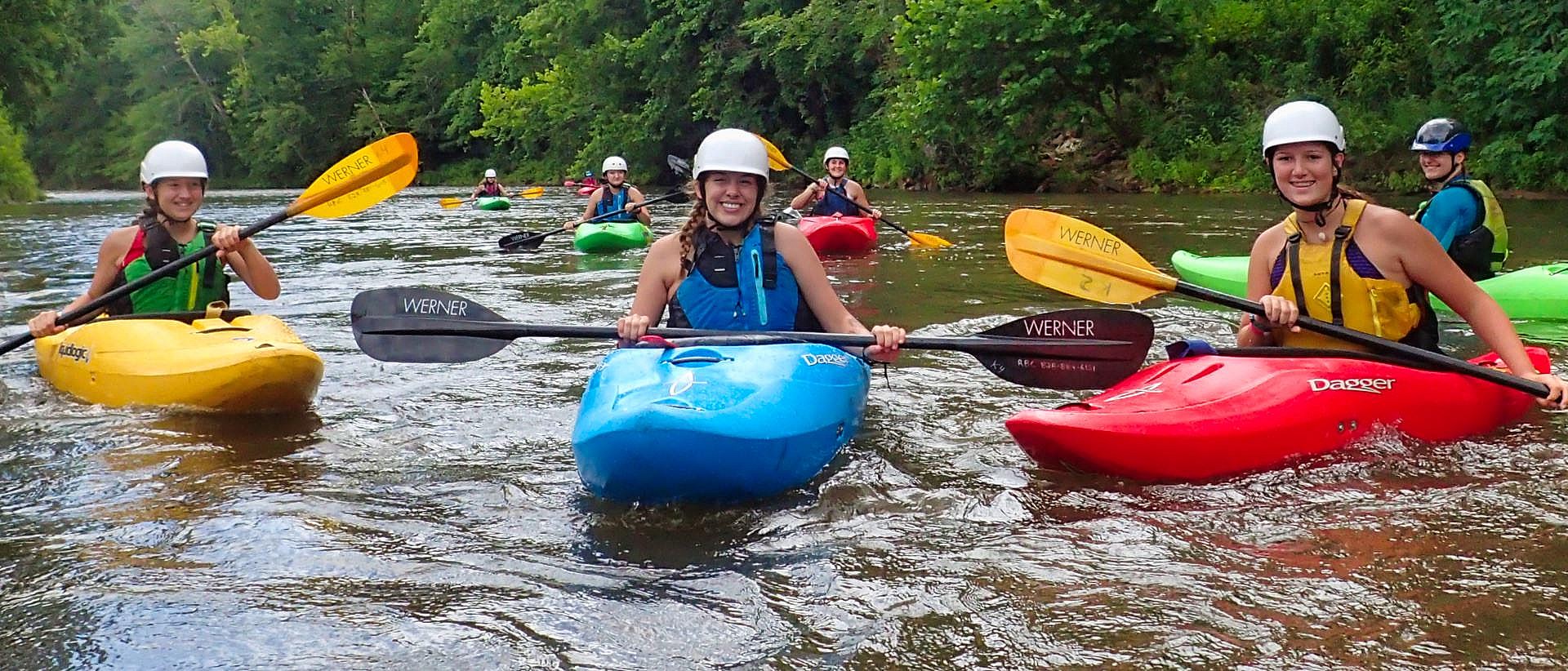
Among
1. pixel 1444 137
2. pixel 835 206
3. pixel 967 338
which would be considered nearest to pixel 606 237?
pixel 835 206

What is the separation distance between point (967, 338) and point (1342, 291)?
3.62ft

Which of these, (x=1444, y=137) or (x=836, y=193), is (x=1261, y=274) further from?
(x=836, y=193)

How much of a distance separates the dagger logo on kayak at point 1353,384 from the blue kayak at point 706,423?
1.33 metres

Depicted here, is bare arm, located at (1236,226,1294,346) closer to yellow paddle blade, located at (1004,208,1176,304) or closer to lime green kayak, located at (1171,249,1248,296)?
yellow paddle blade, located at (1004,208,1176,304)

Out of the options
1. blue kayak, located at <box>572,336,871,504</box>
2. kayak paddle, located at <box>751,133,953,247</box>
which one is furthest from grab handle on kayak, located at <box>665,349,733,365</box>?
kayak paddle, located at <box>751,133,953,247</box>

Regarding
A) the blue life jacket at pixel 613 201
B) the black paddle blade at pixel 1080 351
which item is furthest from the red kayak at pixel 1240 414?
the blue life jacket at pixel 613 201

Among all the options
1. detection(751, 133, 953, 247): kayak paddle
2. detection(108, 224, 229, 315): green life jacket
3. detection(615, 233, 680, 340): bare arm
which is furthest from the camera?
detection(751, 133, 953, 247): kayak paddle

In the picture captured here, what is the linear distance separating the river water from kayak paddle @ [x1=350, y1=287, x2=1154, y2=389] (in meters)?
0.30

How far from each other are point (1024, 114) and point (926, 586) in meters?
17.7

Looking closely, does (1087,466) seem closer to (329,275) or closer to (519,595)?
(519,595)

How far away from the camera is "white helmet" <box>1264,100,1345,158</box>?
364 centimetres

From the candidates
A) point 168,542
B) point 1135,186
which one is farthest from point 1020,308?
point 1135,186

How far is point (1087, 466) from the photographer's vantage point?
3488 millimetres

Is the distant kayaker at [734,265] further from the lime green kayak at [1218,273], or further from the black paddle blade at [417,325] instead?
the lime green kayak at [1218,273]
